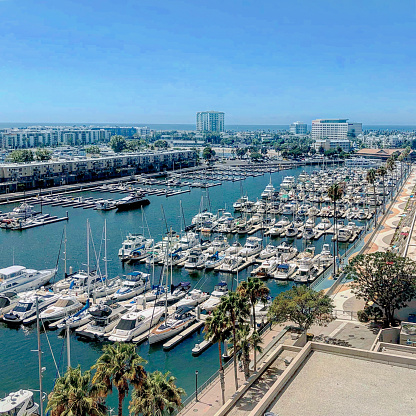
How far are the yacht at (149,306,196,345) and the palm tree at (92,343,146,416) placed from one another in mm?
16147

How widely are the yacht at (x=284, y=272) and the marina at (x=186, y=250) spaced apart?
0.35ft

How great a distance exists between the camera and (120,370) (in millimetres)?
18016

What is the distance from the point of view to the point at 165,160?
162 metres

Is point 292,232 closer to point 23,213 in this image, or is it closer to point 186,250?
point 186,250

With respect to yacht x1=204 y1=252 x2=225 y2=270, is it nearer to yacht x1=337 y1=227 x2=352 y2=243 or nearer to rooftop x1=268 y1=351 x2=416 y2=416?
yacht x1=337 y1=227 x2=352 y2=243

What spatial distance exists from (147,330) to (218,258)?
65.6ft

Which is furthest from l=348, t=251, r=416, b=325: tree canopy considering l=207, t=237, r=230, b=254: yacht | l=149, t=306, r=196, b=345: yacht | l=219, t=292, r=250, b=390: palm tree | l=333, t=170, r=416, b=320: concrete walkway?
l=207, t=237, r=230, b=254: yacht

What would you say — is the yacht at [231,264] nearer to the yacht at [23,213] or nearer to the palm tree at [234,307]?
the palm tree at [234,307]

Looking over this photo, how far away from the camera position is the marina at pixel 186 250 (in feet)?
111

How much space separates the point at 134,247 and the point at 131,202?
127ft

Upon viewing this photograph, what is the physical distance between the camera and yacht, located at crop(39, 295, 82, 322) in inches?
1511

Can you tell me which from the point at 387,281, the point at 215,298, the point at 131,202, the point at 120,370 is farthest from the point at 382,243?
the point at 131,202

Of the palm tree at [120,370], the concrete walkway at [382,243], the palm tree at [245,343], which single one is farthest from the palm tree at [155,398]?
the concrete walkway at [382,243]

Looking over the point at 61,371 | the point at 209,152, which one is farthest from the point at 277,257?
the point at 209,152
